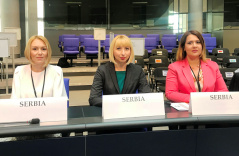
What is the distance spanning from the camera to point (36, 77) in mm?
2225

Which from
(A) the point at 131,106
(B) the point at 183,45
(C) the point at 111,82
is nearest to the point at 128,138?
(A) the point at 131,106

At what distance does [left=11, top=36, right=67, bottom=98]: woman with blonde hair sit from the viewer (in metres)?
2.18

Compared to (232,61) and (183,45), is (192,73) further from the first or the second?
(232,61)

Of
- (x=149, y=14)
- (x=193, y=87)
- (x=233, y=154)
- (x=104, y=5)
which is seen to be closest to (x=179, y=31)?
(x=149, y=14)

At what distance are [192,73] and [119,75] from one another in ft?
2.08

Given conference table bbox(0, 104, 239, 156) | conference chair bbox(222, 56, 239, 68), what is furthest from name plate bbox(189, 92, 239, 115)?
conference chair bbox(222, 56, 239, 68)

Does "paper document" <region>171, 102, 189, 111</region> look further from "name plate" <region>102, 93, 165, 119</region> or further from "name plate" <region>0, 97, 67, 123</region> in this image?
"name plate" <region>0, 97, 67, 123</region>

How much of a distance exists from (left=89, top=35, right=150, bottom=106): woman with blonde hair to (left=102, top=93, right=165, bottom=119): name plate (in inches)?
23.8

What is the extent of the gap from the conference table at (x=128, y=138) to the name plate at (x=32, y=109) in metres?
0.05

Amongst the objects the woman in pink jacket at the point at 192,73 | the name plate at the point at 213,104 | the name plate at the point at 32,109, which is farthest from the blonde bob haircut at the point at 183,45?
the name plate at the point at 32,109

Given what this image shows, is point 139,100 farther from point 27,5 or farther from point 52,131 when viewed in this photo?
point 27,5

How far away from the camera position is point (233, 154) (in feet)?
5.00

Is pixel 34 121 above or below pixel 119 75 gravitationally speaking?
below

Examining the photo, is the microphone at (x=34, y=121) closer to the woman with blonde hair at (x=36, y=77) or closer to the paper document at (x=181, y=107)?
the woman with blonde hair at (x=36, y=77)
